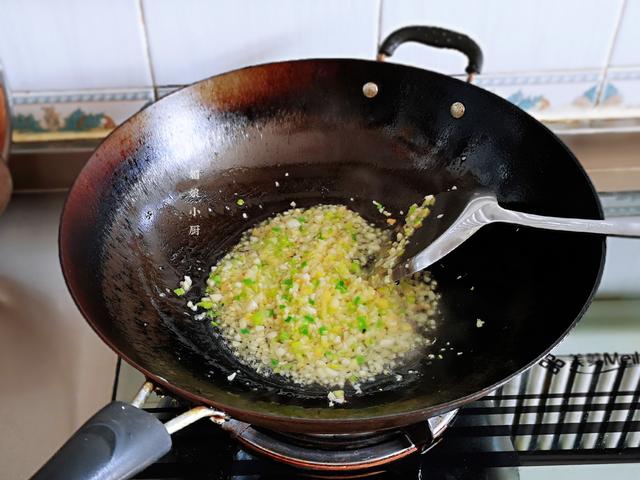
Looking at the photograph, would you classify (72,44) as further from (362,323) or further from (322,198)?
(362,323)

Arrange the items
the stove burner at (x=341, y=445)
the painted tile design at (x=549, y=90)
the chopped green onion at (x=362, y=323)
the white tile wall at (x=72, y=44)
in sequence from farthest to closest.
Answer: the painted tile design at (x=549, y=90) → the white tile wall at (x=72, y=44) → the chopped green onion at (x=362, y=323) → the stove burner at (x=341, y=445)

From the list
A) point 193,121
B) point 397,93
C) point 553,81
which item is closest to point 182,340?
point 193,121

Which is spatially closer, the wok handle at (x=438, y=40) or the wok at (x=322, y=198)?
the wok at (x=322, y=198)

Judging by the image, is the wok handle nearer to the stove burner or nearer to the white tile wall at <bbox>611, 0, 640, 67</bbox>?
the white tile wall at <bbox>611, 0, 640, 67</bbox>

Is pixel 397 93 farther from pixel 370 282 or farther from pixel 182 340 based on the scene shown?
pixel 182 340

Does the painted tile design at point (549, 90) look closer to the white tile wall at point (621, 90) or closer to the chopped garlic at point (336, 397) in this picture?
the white tile wall at point (621, 90)

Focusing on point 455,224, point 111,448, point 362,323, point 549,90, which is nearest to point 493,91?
point 549,90

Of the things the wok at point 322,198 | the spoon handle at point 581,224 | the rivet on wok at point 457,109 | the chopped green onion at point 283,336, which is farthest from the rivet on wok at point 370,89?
the chopped green onion at point 283,336
